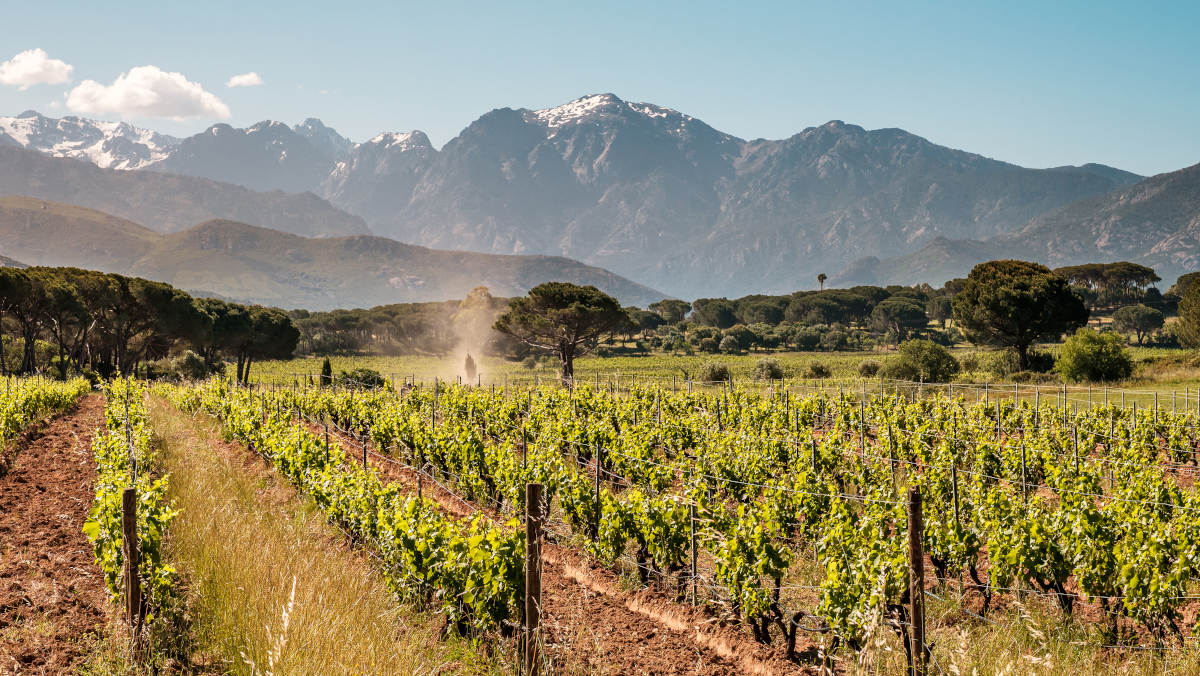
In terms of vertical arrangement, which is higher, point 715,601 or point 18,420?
point 18,420

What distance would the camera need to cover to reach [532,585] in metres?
5.50

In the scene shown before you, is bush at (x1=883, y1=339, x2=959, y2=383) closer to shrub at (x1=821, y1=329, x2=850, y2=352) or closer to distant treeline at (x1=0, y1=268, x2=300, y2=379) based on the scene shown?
shrub at (x1=821, y1=329, x2=850, y2=352)

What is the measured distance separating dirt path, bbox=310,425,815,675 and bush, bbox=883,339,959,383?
121 ft

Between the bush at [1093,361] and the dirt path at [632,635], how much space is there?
37845 millimetres

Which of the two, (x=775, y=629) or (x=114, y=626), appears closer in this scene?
(x=114, y=626)

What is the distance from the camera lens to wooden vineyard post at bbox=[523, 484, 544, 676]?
5418 mm

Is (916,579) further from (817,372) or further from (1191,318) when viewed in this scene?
(1191,318)

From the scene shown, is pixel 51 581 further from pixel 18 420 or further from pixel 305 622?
pixel 18 420

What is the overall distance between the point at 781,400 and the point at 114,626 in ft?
74.0

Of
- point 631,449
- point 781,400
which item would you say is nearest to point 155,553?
point 631,449

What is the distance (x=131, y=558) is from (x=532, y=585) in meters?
2.99

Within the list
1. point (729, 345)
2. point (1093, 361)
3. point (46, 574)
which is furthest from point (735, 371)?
point (46, 574)

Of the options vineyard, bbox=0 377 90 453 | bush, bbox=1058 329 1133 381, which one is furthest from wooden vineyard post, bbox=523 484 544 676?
bush, bbox=1058 329 1133 381

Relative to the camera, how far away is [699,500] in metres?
8.55
